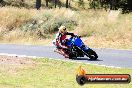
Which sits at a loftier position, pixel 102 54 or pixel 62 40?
pixel 62 40

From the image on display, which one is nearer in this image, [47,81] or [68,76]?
[47,81]

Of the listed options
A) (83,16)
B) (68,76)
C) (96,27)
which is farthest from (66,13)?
(68,76)

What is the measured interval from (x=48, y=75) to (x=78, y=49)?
5239 mm

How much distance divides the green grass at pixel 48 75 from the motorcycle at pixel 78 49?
1714 millimetres

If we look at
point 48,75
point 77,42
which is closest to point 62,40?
point 77,42

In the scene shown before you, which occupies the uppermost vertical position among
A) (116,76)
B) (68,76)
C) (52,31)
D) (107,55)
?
(116,76)

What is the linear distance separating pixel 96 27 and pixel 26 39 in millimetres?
5082

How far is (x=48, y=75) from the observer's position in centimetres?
1373

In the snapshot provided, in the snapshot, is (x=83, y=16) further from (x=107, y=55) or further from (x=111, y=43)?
(x=107, y=55)

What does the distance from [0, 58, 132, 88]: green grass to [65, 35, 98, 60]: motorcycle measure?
5.62 ft

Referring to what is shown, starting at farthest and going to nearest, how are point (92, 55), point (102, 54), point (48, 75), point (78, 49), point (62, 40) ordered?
1. point (102, 54)
2. point (62, 40)
3. point (78, 49)
4. point (92, 55)
5. point (48, 75)

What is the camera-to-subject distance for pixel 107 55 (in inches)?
773

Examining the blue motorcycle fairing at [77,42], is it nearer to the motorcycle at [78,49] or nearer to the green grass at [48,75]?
the motorcycle at [78,49]

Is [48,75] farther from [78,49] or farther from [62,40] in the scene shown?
[62,40]
